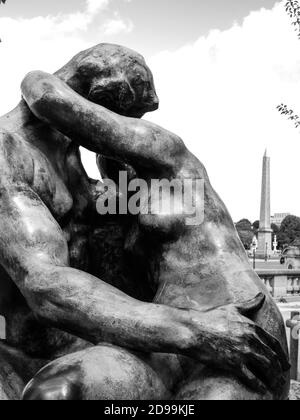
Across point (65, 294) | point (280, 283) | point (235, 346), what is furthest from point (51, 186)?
point (280, 283)

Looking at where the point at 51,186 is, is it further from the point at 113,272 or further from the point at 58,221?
the point at 113,272

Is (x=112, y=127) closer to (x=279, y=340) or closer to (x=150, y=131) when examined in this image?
(x=150, y=131)

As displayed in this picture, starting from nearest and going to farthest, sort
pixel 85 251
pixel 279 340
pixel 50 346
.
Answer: pixel 279 340
pixel 50 346
pixel 85 251

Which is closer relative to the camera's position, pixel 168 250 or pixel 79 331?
pixel 79 331

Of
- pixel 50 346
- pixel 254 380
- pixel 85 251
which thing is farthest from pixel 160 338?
pixel 85 251

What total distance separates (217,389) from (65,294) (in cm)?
71

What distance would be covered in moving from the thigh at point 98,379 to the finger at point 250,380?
1.12ft

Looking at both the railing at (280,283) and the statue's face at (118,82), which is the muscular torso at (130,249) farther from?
the railing at (280,283)

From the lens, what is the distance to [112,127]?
2.86m

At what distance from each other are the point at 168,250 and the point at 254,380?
0.75 metres

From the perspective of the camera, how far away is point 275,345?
8.18 ft

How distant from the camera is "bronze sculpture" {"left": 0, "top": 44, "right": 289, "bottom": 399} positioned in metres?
2.34

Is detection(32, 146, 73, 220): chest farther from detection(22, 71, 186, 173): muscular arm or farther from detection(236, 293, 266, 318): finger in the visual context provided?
detection(236, 293, 266, 318): finger

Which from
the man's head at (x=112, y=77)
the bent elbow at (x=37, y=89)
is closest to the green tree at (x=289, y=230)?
the man's head at (x=112, y=77)
